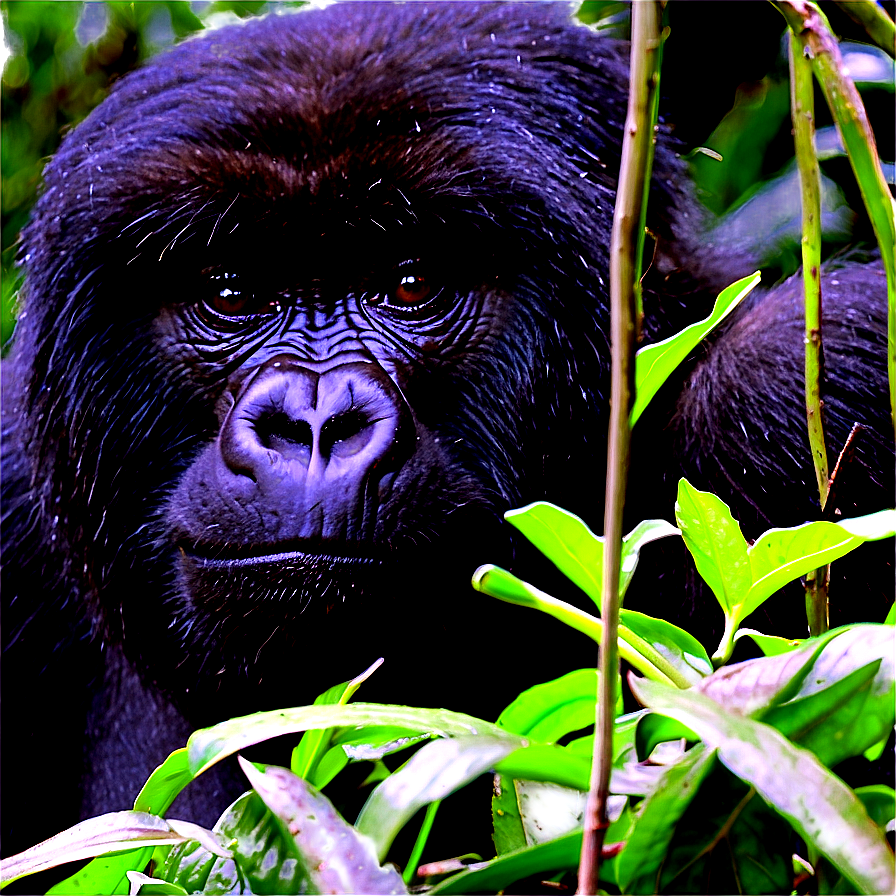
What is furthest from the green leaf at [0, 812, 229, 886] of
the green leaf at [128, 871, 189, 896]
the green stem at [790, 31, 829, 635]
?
the green stem at [790, 31, 829, 635]

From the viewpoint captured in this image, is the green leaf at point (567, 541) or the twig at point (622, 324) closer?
the twig at point (622, 324)

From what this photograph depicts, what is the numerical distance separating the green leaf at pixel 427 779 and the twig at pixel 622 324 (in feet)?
0.16

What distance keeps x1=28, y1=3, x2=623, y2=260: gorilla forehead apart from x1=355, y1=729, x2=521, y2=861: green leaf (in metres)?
1.06

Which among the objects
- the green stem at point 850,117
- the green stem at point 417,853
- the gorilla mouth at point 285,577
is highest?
the green stem at point 850,117

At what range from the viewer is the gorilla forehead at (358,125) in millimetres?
1465

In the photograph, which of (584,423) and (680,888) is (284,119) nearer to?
(584,423)

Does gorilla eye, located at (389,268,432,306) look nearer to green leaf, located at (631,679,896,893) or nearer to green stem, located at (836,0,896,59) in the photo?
green stem, located at (836,0,896,59)

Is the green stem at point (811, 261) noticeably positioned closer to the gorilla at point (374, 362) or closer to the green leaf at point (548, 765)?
the green leaf at point (548, 765)

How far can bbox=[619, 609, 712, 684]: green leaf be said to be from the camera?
605mm

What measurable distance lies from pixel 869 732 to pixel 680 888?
11 centimetres

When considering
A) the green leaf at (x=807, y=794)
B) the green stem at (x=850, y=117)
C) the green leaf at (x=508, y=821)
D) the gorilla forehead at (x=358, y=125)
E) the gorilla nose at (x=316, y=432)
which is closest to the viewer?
the green leaf at (x=807, y=794)

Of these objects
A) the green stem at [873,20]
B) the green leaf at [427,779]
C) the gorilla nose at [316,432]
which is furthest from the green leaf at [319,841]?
the gorilla nose at [316,432]

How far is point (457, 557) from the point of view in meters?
1.39

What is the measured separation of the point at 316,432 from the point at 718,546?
709 millimetres
